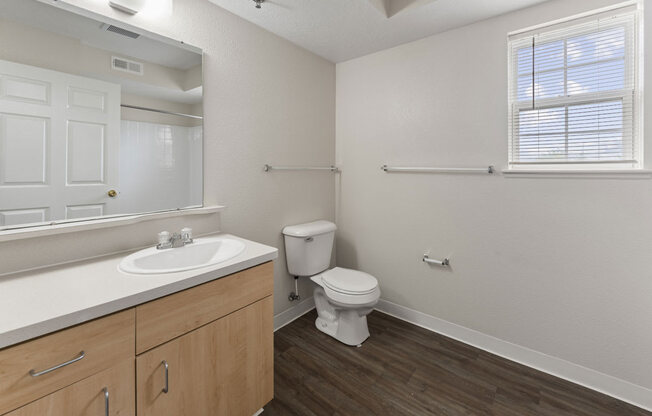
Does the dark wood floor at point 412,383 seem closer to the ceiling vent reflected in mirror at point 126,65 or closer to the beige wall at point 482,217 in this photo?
the beige wall at point 482,217

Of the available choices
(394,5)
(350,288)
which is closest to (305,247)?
(350,288)

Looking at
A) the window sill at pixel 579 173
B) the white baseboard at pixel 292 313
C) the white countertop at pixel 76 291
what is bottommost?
the white baseboard at pixel 292 313

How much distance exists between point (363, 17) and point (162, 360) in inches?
85.2

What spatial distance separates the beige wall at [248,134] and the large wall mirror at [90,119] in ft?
0.30

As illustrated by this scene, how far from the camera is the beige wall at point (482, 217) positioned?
1.60 metres

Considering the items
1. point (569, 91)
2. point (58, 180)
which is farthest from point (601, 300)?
point (58, 180)

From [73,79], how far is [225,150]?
0.77 meters

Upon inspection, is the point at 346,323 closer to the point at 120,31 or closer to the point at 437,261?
the point at 437,261

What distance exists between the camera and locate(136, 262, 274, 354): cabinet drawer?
39.1 inches

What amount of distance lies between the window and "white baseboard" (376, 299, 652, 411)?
119cm

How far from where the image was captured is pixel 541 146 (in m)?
1.82

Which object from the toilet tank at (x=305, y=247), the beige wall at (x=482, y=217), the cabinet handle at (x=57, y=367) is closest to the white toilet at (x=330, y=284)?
the toilet tank at (x=305, y=247)

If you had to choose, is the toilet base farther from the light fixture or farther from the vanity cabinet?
the light fixture

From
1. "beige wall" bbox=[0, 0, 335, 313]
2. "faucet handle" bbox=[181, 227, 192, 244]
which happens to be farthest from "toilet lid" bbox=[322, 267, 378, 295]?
"faucet handle" bbox=[181, 227, 192, 244]
